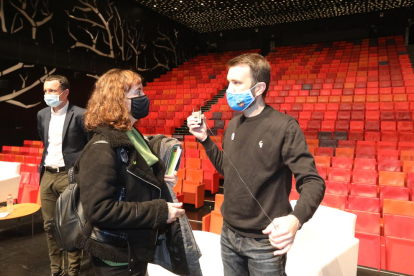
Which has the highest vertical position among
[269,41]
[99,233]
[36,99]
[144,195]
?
[269,41]

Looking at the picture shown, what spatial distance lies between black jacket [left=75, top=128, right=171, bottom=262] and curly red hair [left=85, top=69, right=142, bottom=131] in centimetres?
4

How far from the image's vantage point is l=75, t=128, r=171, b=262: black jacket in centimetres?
87

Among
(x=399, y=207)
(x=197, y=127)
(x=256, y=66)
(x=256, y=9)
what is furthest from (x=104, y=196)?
(x=256, y=9)

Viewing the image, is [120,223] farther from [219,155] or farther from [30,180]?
[30,180]

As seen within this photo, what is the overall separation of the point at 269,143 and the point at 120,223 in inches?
20.5

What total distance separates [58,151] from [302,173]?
66.9 inches

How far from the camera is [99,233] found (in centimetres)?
93

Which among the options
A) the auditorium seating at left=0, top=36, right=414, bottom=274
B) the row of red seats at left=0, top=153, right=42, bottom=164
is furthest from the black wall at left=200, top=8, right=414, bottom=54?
the row of red seats at left=0, top=153, right=42, bottom=164

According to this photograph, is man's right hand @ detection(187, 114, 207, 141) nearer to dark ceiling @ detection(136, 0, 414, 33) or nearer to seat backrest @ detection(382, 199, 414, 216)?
seat backrest @ detection(382, 199, 414, 216)

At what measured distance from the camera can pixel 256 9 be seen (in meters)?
10.1

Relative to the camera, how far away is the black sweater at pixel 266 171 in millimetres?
938

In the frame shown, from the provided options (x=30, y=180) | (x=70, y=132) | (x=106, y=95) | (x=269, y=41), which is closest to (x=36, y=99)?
(x=30, y=180)

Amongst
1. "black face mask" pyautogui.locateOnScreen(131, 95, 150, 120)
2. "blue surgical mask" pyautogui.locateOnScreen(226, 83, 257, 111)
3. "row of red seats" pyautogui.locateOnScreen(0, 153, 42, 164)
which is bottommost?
"row of red seats" pyautogui.locateOnScreen(0, 153, 42, 164)

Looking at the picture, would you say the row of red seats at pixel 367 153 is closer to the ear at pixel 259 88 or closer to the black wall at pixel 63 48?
the ear at pixel 259 88
